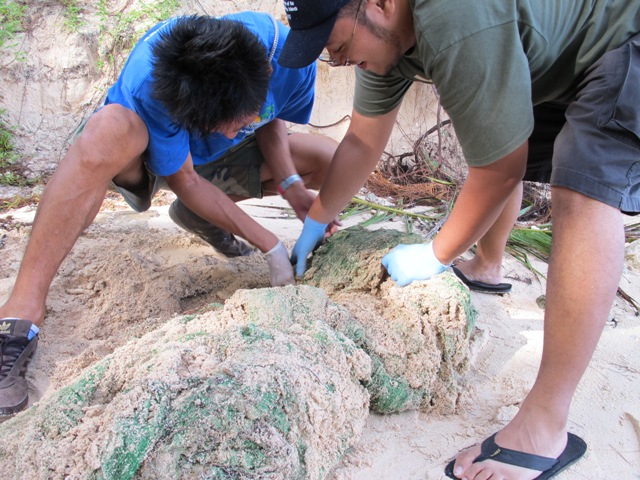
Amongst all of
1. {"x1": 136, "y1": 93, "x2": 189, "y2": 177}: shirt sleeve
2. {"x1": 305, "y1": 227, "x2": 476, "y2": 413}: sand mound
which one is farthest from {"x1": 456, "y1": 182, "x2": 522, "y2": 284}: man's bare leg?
{"x1": 136, "y1": 93, "x2": 189, "y2": 177}: shirt sleeve

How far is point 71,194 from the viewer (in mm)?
1725

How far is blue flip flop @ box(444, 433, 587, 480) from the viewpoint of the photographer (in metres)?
1.25

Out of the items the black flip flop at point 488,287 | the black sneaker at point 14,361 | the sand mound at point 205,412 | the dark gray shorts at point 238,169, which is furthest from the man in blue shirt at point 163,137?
the black flip flop at point 488,287

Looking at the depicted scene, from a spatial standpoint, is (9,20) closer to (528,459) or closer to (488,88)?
(488,88)

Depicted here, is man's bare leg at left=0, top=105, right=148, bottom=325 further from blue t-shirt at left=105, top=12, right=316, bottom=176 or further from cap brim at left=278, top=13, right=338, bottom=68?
cap brim at left=278, top=13, right=338, bottom=68

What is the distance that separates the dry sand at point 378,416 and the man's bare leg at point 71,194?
174 mm

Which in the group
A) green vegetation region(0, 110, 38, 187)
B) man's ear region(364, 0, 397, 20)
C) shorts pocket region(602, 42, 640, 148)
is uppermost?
man's ear region(364, 0, 397, 20)

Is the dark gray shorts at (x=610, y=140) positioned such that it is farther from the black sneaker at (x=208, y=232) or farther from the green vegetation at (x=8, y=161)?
the green vegetation at (x=8, y=161)

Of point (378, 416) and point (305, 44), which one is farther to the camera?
point (378, 416)

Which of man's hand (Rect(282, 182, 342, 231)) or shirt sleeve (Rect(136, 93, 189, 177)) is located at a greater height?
shirt sleeve (Rect(136, 93, 189, 177))

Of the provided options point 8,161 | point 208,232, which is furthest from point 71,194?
point 8,161

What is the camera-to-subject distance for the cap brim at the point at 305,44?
122 centimetres

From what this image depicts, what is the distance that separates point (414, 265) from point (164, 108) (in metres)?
1.01

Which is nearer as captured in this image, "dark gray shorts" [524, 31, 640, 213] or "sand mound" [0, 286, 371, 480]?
"sand mound" [0, 286, 371, 480]
